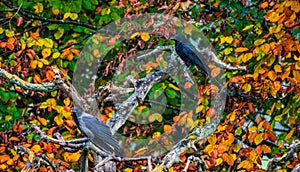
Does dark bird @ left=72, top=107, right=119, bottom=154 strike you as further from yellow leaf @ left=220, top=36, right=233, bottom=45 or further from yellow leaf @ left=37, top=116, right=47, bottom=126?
yellow leaf @ left=37, top=116, right=47, bottom=126

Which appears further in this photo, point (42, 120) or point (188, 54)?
point (42, 120)

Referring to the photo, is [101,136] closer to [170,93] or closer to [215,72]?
[215,72]

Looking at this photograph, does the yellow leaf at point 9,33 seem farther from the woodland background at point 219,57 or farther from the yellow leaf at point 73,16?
A: the yellow leaf at point 73,16

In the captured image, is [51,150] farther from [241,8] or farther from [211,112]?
[241,8]

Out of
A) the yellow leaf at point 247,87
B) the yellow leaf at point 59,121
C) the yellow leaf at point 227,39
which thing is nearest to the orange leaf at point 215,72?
the yellow leaf at point 227,39

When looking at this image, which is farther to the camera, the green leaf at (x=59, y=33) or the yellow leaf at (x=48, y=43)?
the green leaf at (x=59, y=33)

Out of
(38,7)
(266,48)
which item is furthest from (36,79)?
(266,48)

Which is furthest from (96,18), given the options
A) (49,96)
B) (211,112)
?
(211,112)
